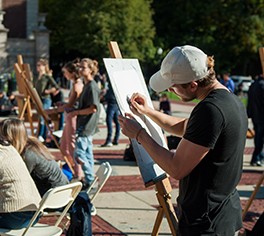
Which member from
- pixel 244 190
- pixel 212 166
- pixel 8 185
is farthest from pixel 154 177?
pixel 244 190

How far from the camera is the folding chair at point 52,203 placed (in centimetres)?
512

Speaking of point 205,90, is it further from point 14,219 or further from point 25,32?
point 25,32

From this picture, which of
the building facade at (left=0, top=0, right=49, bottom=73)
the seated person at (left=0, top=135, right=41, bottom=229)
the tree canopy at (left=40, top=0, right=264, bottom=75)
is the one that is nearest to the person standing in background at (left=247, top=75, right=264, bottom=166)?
the seated person at (left=0, top=135, right=41, bottom=229)

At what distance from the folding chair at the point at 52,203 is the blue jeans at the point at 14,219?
0.15 feet

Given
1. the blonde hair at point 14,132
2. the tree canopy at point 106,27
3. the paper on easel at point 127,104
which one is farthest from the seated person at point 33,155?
the tree canopy at point 106,27

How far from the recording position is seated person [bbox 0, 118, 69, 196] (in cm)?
585

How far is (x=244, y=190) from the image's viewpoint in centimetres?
985

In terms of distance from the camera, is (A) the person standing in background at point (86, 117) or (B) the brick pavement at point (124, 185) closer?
(B) the brick pavement at point (124, 185)

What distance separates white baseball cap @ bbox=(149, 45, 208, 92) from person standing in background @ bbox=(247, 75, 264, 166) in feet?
27.0

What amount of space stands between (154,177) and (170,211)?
253 mm

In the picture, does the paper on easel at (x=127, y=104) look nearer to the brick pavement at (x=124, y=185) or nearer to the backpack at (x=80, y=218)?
the backpack at (x=80, y=218)

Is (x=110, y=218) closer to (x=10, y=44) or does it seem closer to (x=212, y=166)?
(x=212, y=166)

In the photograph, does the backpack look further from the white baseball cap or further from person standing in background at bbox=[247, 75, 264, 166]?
person standing in background at bbox=[247, 75, 264, 166]

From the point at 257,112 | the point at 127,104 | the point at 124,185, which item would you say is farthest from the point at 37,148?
the point at 257,112
